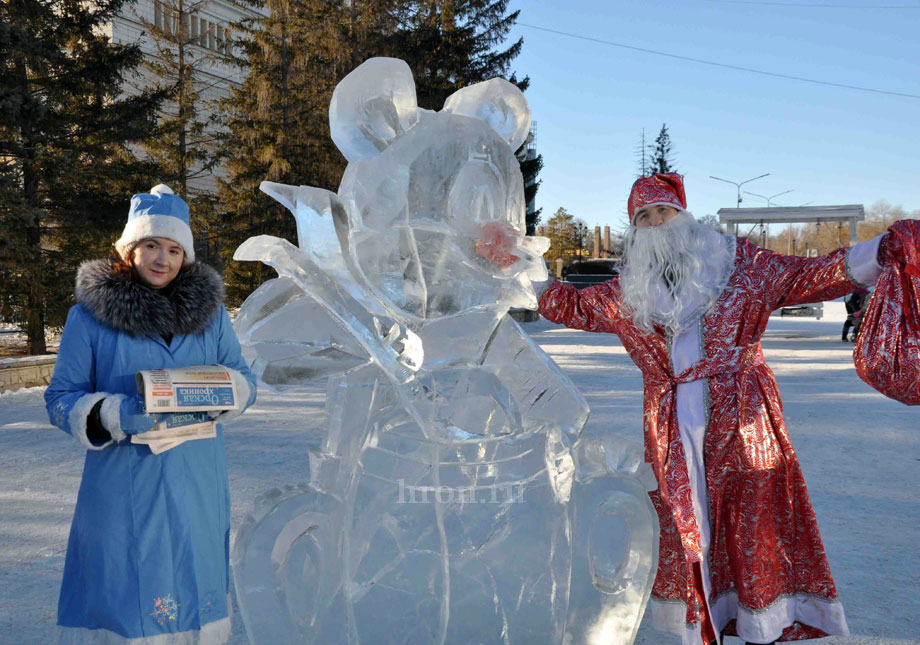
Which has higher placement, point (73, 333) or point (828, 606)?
point (73, 333)

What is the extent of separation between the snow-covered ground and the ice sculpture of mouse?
136 cm

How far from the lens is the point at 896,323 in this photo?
6.29 ft

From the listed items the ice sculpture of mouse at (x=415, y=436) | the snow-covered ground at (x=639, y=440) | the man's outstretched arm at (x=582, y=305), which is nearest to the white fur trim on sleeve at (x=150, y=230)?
the ice sculpture of mouse at (x=415, y=436)

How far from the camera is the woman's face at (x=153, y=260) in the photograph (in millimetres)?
1918

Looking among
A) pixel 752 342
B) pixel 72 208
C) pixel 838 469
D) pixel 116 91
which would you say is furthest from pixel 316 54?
pixel 752 342

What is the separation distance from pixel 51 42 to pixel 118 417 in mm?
10311

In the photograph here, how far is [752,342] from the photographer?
7.30 feet

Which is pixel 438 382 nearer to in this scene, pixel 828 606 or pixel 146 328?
pixel 146 328

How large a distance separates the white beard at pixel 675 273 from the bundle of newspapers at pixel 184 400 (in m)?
1.20

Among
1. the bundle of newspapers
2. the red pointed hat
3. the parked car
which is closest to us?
the bundle of newspapers

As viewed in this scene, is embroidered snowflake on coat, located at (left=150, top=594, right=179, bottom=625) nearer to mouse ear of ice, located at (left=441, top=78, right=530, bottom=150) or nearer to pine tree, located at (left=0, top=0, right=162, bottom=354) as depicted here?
mouse ear of ice, located at (left=441, top=78, right=530, bottom=150)

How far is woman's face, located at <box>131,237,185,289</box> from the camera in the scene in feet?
6.29

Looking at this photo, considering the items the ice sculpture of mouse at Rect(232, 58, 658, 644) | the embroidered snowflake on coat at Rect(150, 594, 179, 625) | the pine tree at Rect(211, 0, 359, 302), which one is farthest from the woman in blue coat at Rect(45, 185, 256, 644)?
the pine tree at Rect(211, 0, 359, 302)

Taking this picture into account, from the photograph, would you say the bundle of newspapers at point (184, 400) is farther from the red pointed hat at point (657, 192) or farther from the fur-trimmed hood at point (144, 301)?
the red pointed hat at point (657, 192)
